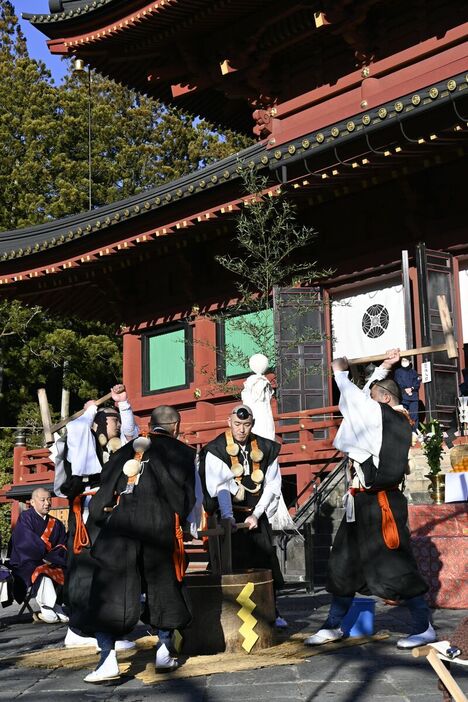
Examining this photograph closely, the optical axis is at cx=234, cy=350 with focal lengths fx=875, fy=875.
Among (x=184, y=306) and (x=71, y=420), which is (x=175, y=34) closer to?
(x=184, y=306)

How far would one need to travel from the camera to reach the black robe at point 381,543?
6.03m

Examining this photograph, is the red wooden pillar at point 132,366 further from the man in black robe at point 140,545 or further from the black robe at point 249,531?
the man in black robe at point 140,545

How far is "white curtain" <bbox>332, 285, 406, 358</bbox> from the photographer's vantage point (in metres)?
13.8

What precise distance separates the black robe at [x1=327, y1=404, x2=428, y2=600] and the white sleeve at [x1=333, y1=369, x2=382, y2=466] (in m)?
0.05

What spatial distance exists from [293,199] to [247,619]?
27.8ft

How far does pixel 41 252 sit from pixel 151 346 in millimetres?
2824

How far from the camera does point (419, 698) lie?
4594 mm

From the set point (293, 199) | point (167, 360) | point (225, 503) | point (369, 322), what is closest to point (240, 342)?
point (167, 360)

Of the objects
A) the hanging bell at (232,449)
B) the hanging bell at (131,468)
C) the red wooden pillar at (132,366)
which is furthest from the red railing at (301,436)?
the hanging bell at (131,468)

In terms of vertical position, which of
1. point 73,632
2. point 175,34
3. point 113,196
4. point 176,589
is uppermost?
point 113,196

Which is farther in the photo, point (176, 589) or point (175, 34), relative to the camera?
point (175, 34)

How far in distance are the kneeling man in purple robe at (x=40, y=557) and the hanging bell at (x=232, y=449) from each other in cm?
333

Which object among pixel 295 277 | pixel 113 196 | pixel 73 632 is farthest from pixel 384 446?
pixel 113 196

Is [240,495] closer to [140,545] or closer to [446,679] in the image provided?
[140,545]
